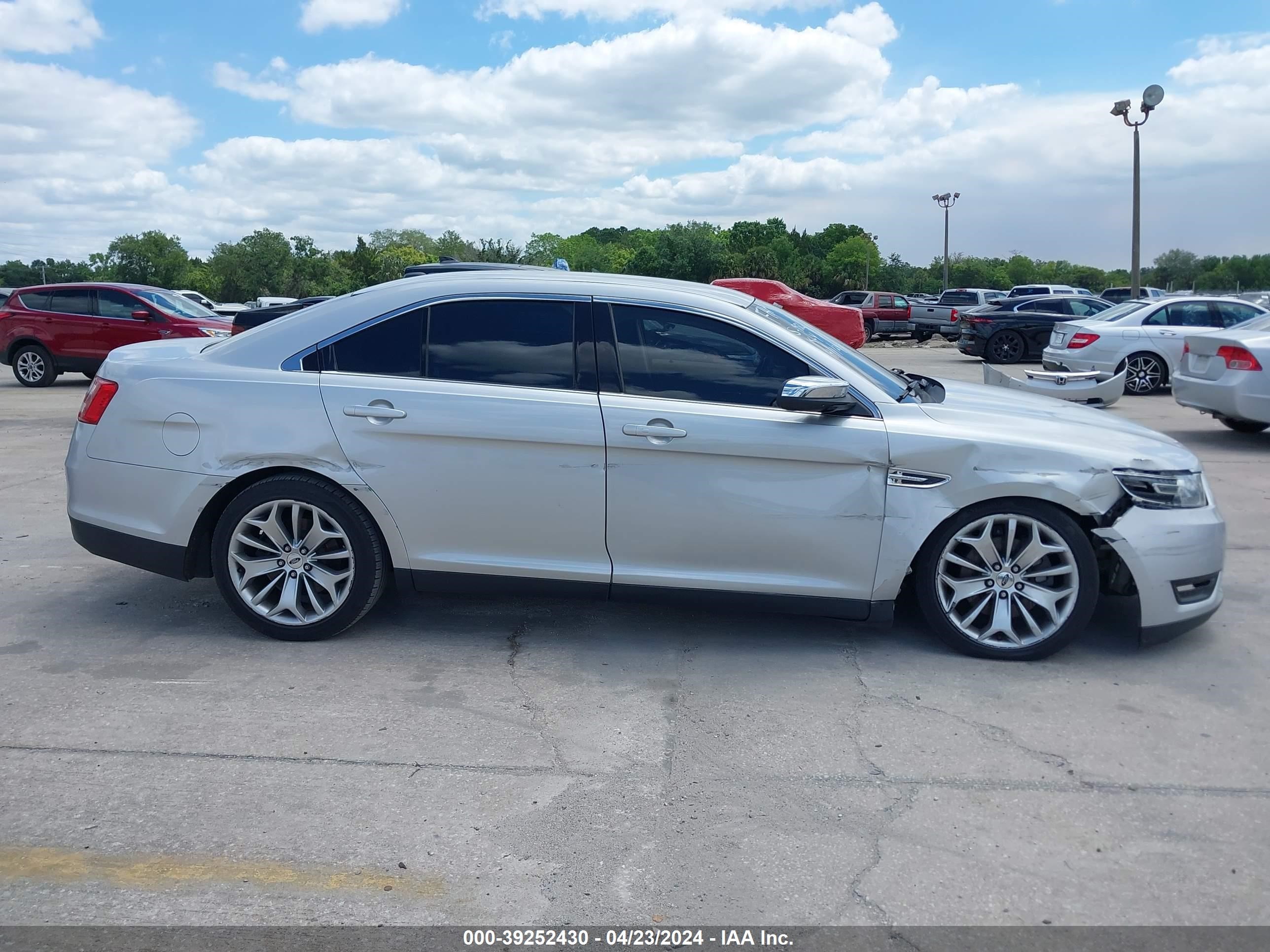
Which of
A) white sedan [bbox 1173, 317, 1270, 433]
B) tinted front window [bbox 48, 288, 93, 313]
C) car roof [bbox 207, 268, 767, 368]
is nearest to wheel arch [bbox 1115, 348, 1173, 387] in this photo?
white sedan [bbox 1173, 317, 1270, 433]

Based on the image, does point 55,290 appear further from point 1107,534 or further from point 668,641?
point 1107,534

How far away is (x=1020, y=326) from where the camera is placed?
2202 cm

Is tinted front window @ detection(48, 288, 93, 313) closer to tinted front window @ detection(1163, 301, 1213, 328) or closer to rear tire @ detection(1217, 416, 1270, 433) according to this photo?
rear tire @ detection(1217, 416, 1270, 433)

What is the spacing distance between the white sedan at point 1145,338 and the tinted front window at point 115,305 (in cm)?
1413

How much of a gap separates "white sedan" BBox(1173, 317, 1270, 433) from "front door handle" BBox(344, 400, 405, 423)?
29.1 ft

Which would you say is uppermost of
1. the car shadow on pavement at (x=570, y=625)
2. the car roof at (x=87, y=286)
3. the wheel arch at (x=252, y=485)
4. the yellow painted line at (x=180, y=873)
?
the car roof at (x=87, y=286)

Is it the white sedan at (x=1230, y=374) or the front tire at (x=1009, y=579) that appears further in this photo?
the white sedan at (x=1230, y=374)

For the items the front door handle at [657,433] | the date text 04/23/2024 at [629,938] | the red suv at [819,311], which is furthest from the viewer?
the red suv at [819,311]

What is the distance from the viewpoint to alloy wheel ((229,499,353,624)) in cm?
472

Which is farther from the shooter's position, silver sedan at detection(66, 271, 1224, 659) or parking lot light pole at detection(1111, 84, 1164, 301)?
parking lot light pole at detection(1111, 84, 1164, 301)

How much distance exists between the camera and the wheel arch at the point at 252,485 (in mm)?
4688

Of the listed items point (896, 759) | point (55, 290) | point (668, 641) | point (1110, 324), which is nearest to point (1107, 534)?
point (896, 759)

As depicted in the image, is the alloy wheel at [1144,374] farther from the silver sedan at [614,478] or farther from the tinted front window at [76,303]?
the tinted front window at [76,303]

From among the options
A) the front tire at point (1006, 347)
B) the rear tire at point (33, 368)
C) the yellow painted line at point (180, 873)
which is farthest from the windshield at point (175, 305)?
the yellow painted line at point (180, 873)
